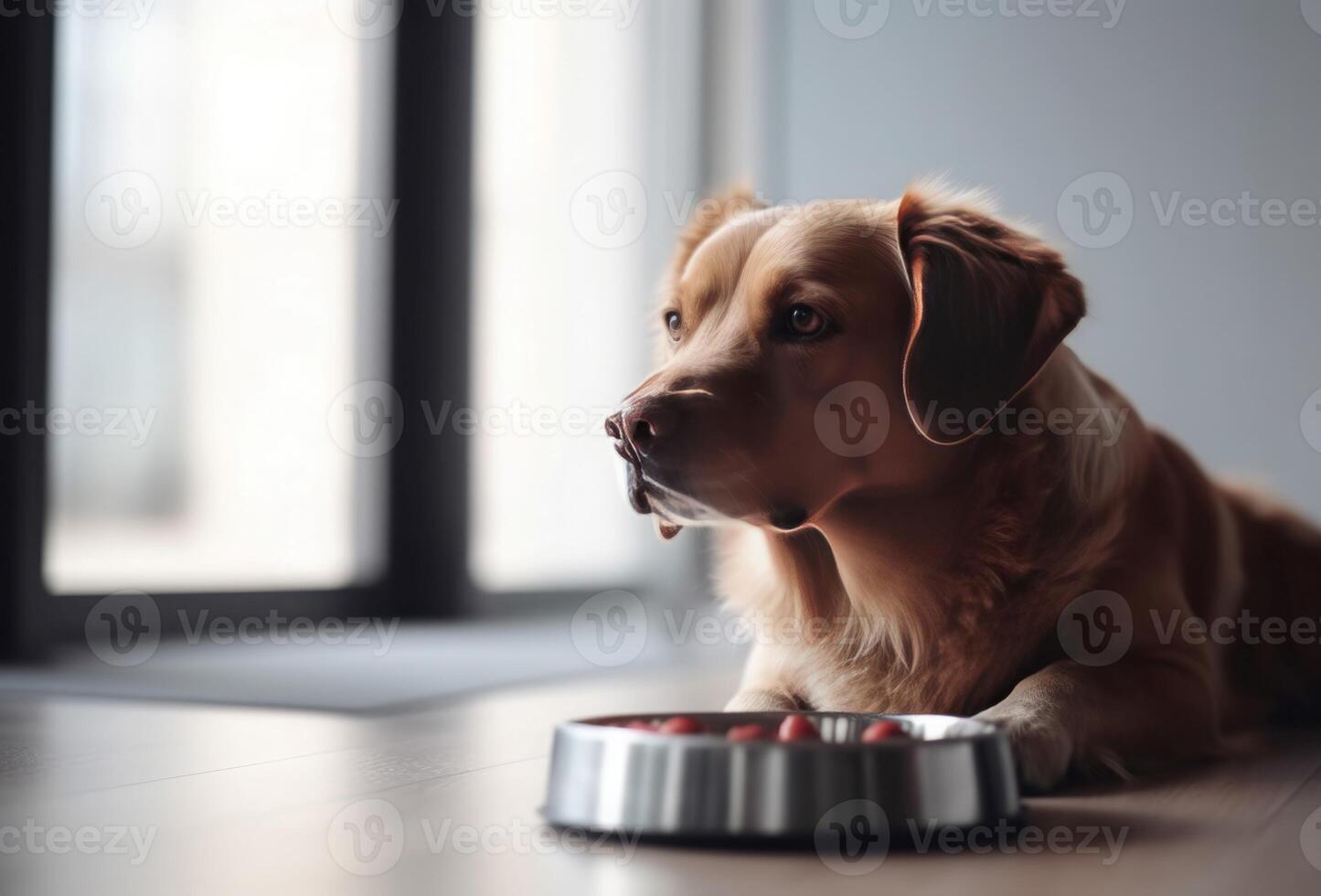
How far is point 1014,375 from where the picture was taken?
169 cm

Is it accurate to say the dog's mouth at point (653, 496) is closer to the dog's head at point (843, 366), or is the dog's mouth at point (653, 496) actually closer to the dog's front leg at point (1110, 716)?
the dog's head at point (843, 366)

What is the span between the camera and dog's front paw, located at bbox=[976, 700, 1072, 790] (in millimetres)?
1511

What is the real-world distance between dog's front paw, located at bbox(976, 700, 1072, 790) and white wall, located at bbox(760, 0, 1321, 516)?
10.0 feet

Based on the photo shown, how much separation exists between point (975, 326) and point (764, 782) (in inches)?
28.6

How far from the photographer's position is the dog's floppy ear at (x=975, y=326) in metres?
1.68

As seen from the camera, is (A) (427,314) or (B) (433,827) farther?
(A) (427,314)

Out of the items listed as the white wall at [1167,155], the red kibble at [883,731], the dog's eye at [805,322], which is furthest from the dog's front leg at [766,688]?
the white wall at [1167,155]

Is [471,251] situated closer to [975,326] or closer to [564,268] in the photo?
[564,268]

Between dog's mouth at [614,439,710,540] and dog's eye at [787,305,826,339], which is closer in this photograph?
dog's mouth at [614,439,710,540]

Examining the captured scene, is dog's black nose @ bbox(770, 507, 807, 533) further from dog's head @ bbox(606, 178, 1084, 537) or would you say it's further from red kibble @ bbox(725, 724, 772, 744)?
red kibble @ bbox(725, 724, 772, 744)

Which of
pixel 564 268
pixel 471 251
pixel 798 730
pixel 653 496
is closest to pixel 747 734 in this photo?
pixel 798 730

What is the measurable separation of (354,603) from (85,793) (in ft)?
9.45

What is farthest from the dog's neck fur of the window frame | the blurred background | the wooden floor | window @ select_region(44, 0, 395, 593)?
the window frame

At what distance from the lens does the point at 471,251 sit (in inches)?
187
